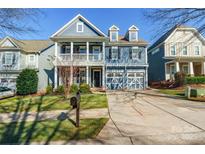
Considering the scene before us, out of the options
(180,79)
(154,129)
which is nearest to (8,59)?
(180,79)

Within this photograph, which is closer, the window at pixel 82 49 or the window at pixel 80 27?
the window at pixel 80 27

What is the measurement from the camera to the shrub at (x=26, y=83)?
17109mm

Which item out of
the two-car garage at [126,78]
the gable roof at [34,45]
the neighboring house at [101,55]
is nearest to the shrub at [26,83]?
the neighboring house at [101,55]

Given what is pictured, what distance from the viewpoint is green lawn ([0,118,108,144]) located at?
5168 millimetres

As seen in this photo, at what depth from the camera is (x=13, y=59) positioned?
21.9 metres

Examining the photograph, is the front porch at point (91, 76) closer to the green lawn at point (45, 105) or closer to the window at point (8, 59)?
the window at point (8, 59)

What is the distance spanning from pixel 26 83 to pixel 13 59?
246 inches

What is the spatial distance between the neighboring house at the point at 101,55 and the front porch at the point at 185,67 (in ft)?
12.5

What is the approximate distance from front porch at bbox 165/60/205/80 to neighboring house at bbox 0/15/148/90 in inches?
147

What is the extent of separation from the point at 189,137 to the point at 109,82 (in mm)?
16183

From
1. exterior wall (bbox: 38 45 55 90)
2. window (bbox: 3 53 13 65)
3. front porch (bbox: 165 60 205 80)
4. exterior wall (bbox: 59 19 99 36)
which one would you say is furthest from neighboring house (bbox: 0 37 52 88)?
front porch (bbox: 165 60 205 80)

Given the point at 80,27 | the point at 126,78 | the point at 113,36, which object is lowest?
the point at 126,78

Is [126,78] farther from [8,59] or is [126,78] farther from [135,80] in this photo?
[8,59]

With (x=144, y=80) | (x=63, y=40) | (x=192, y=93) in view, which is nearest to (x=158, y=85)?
(x=144, y=80)
